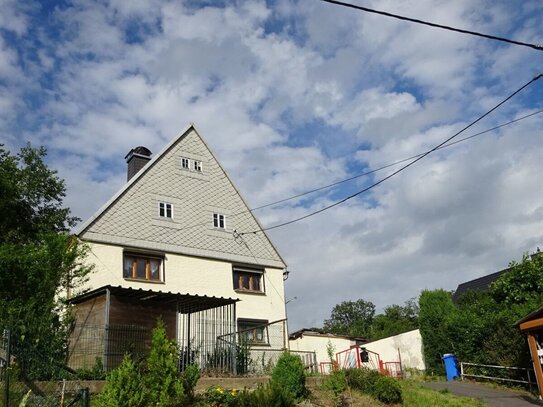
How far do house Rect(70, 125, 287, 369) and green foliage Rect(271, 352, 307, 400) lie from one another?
8.81 ft

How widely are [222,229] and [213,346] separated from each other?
28.6 feet

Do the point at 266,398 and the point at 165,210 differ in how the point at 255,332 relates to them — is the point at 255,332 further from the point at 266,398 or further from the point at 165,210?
the point at 266,398

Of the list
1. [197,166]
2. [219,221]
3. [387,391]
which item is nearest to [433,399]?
[387,391]

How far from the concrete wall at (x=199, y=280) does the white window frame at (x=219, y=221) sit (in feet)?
5.74

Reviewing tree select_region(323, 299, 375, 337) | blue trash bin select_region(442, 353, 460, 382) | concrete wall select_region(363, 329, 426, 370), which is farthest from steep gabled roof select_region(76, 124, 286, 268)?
tree select_region(323, 299, 375, 337)

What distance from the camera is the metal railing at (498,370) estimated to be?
18897 millimetres

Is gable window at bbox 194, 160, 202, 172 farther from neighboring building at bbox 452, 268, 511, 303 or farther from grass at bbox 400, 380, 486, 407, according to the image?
neighboring building at bbox 452, 268, 511, 303

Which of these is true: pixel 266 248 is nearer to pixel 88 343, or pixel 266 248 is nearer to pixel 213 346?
pixel 213 346

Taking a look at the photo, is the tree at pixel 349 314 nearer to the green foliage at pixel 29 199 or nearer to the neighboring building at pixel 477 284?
the neighboring building at pixel 477 284

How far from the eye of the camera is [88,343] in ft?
51.0

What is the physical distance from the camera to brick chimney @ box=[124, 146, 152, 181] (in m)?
26.5

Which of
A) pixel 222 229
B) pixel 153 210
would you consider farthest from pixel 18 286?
pixel 222 229

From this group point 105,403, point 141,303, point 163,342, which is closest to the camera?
point 105,403

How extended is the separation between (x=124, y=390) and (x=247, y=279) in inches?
626
